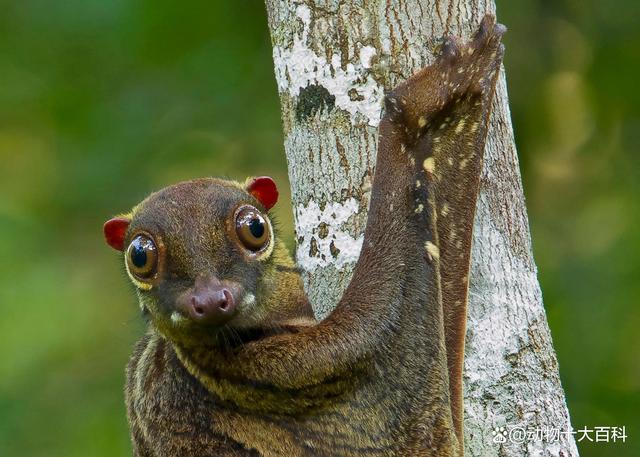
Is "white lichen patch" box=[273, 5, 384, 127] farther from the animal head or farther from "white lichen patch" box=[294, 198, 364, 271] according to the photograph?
the animal head

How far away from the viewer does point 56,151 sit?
435 inches

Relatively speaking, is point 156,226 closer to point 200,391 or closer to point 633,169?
point 200,391

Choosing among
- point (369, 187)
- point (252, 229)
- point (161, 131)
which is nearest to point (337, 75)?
point (369, 187)

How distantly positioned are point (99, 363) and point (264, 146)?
2896 millimetres

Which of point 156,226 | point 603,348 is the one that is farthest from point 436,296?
point 603,348

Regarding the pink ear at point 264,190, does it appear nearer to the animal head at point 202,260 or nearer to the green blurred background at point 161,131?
the animal head at point 202,260

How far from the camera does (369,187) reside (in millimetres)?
5148

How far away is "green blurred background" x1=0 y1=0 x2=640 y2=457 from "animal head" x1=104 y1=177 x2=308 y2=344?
535 cm

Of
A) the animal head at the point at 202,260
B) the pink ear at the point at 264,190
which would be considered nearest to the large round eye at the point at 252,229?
the animal head at the point at 202,260

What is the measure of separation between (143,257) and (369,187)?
1.19 meters

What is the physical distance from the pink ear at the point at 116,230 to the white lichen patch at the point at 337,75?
3.60ft

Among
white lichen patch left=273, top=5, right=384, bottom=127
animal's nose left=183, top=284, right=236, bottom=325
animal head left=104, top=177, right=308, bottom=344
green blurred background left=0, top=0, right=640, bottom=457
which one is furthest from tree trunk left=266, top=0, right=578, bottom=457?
green blurred background left=0, top=0, right=640, bottom=457

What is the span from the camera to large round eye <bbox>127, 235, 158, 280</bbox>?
15.3ft

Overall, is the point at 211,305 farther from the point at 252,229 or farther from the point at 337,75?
the point at 337,75
